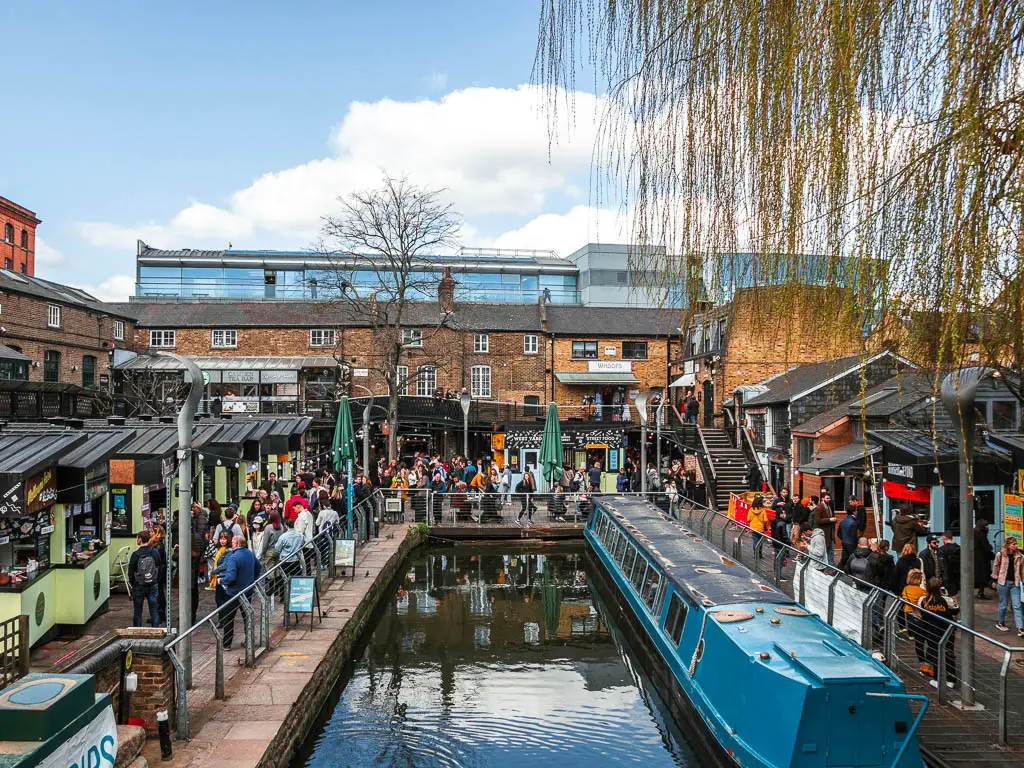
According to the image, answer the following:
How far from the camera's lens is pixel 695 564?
37.9 feet

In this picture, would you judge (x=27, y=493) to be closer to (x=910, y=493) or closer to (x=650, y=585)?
(x=650, y=585)

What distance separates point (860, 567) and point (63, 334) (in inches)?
1257

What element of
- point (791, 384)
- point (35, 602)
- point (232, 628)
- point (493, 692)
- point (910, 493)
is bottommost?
point (493, 692)

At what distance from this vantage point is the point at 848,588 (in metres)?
10.5

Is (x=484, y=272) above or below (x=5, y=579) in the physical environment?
above

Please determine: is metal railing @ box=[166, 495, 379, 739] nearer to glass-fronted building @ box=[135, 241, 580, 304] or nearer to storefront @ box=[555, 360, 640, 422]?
storefront @ box=[555, 360, 640, 422]

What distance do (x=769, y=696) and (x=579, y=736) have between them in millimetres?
3285

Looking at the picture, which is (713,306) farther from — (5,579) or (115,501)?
(115,501)

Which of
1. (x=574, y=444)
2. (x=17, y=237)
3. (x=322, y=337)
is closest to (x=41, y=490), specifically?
(x=574, y=444)

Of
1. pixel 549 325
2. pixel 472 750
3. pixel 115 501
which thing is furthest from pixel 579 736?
pixel 549 325

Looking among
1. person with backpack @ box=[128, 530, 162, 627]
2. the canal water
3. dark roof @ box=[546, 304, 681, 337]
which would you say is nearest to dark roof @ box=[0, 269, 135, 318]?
dark roof @ box=[546, 304, 681, 337]

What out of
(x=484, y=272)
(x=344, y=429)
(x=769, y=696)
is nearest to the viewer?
(x=769, y=696)

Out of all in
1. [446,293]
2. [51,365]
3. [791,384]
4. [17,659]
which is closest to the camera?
[17,659]

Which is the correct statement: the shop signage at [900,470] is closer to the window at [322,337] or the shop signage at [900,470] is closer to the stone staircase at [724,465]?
the stone staircase at [724,465]
